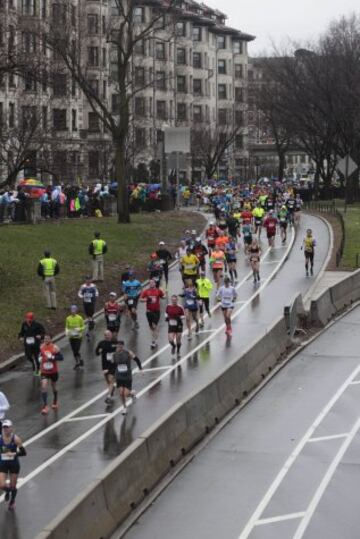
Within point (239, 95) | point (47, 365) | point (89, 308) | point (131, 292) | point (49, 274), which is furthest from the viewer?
point (239, 95)

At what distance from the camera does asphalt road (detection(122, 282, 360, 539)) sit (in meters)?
15.5

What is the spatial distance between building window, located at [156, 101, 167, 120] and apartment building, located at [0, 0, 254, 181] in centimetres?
12

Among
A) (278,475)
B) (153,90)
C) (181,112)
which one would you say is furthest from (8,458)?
(181,112)

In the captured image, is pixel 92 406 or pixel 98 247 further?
pixel 98 247

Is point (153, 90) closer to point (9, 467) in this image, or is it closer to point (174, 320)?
point (174, 320)

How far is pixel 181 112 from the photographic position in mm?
113750

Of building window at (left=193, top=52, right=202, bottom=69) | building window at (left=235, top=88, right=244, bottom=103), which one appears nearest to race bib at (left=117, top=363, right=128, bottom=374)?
building window at (left=193, top=52, right=202, bottom=69)

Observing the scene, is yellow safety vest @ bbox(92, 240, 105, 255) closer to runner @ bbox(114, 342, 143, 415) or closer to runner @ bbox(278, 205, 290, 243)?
runner @ bbox(114, 342, 143, 415)

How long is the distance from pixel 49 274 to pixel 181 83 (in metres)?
86.7

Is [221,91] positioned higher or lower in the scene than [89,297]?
higher

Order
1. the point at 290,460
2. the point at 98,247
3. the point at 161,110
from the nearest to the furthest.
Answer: the point at 290,460, the point at 98,247, the point at 161,110

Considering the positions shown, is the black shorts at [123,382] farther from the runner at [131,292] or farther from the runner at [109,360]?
→ the runner at [131,292]

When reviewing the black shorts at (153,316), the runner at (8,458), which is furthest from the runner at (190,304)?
the runner at (8,458)

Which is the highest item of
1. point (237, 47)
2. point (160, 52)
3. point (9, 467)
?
point (237, 47)
